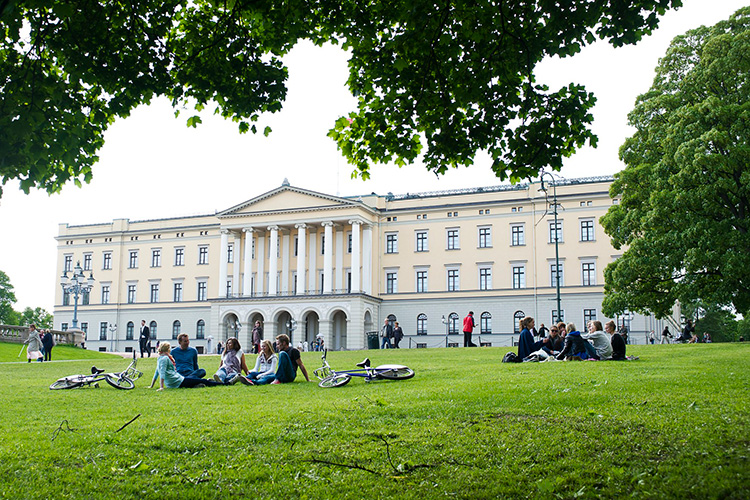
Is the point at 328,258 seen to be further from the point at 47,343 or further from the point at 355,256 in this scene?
the point at 47,343

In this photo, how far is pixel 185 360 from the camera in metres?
14.9

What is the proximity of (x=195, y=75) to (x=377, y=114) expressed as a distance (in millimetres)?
2556

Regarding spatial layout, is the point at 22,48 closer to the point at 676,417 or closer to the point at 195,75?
the point at 195,75

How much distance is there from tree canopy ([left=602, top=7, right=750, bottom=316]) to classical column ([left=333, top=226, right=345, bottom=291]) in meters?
36.0

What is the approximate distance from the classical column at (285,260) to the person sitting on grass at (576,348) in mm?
47327

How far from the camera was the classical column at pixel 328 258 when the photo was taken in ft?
200

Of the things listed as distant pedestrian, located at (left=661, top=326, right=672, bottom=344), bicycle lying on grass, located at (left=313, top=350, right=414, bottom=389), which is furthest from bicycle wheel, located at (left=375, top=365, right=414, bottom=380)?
distant pedestrian, located at (left=661, top=326, right=672, bottom=344)

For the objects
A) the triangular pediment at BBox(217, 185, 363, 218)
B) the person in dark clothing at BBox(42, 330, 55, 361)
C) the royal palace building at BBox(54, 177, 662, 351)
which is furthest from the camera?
the triangular pediment at BBox(217, 185, 363, 218)

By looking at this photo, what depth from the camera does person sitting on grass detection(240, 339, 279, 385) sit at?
14594mm

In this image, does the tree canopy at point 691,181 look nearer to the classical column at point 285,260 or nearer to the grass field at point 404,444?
the grass field at point 404,444

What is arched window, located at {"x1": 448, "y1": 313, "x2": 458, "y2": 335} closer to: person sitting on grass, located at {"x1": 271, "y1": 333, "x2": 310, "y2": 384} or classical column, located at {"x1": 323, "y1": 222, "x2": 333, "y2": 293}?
classical column, located at {"x1": 323, "y1": 222, "x2": 333, "y2": 293}

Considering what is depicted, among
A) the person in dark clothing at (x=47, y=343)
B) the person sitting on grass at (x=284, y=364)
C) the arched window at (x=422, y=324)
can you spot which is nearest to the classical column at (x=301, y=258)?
the arched window at (x=422, y=324)

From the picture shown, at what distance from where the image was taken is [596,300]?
55000 mm

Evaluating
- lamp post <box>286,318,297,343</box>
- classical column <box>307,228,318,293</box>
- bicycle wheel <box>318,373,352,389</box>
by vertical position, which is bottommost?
bicycle wheel <box>318,373,352,389</box>
